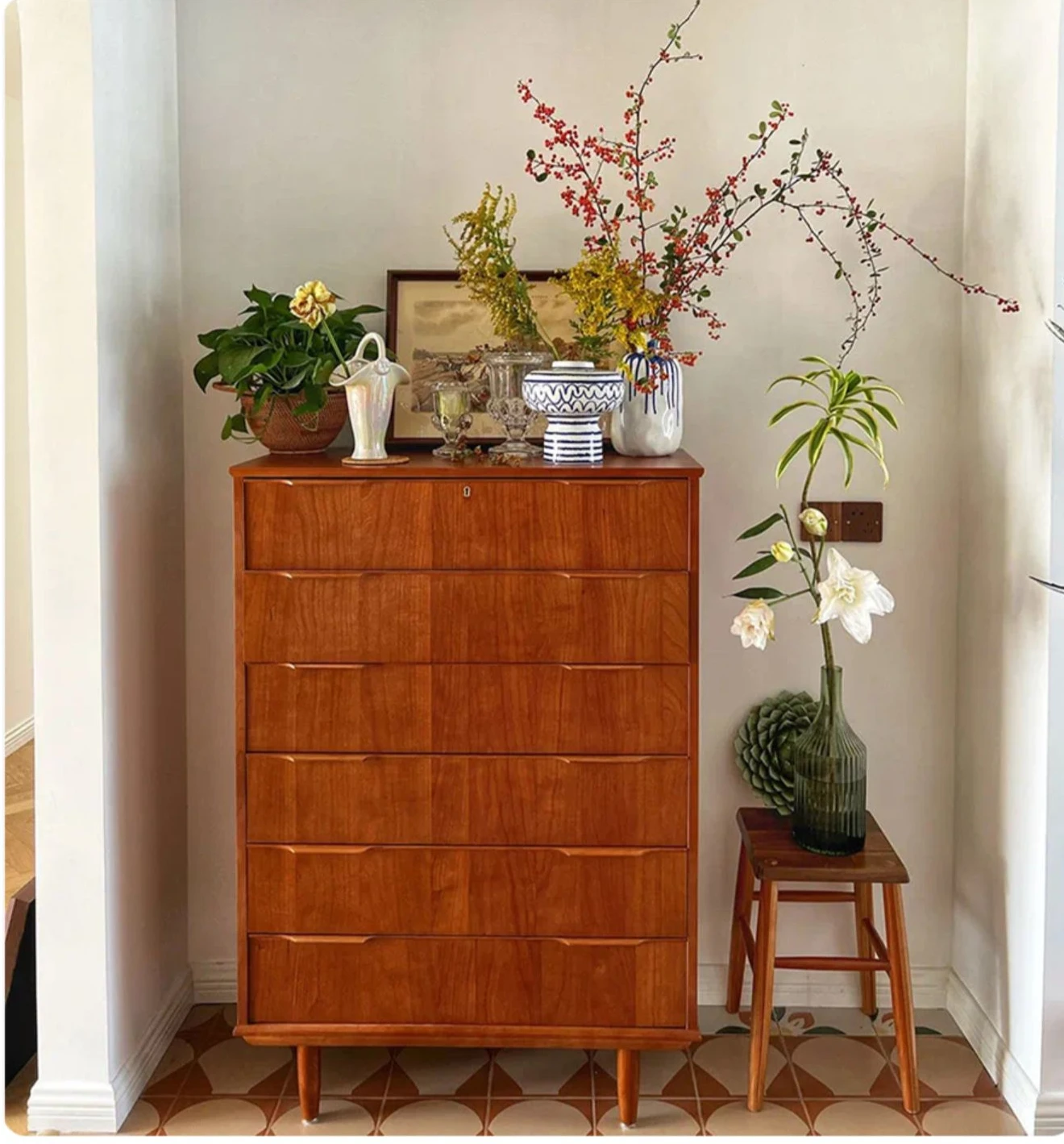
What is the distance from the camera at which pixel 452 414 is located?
8.02 feet

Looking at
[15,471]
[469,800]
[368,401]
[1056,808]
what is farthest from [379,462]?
[15,471]

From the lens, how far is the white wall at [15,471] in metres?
4.66

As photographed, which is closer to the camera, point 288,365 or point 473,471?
point 473,471

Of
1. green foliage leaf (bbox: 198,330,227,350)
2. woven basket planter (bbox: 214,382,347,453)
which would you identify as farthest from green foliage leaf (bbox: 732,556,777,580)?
green foliage leaf (bbox: 198,330,227,350)

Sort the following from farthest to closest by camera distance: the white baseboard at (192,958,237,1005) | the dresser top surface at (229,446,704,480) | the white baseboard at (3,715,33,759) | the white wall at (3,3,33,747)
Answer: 1. the white wall at (3,3,33,747)
2. the white baseboard at (3,715,33,759)
3. the white baseboard at (192,958,237,1005)
4. the dresser top surface at (229,446,704,480)

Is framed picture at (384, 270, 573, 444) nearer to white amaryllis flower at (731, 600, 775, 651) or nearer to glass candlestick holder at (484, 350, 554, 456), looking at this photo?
glass candlestick holder at (484, 350, 554, 456)

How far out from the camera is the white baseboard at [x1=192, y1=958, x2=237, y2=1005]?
291 centimetres

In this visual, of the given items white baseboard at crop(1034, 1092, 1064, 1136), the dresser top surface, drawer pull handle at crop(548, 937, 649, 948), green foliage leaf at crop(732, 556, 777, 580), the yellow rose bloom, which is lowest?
white baseboard at crop(1034, 1092, 1064, 1136)

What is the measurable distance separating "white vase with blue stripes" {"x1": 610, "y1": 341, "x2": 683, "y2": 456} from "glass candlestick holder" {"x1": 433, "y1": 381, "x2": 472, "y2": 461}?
1.00 feet

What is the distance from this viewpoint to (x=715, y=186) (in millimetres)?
2729

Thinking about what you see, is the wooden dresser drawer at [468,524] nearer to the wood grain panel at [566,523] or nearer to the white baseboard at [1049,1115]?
the wood grain panel at [566,523]

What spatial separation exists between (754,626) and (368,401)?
0.85 meters

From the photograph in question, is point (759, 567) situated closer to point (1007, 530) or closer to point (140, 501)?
point (1007, 530)

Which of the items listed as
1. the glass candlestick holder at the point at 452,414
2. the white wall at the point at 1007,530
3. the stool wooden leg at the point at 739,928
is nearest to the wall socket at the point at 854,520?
the white wall at the point at 1007,530
